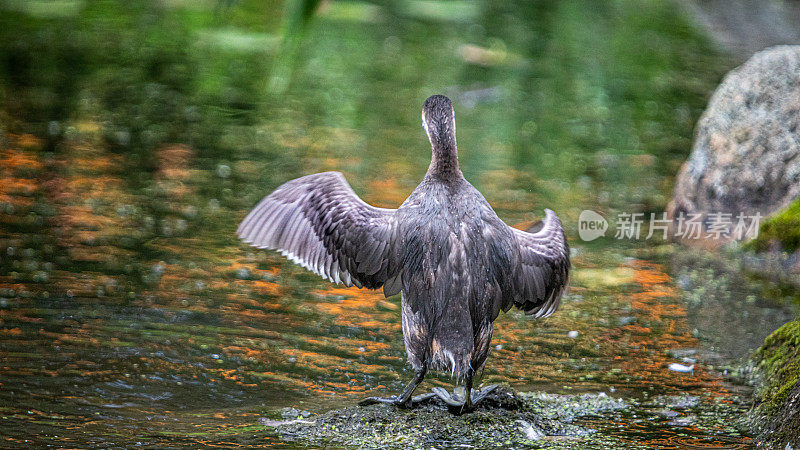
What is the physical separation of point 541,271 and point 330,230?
1.13 meters

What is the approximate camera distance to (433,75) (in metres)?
13.9

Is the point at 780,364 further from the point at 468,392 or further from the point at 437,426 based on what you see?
the point at 437,426

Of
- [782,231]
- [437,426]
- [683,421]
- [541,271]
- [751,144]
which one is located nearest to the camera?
[437,426]

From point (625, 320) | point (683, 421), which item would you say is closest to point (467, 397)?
point (683, 421)

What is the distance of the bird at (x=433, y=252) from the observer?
4789mm

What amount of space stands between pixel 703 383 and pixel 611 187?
4547 millimetres

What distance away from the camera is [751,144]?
860 centimetres

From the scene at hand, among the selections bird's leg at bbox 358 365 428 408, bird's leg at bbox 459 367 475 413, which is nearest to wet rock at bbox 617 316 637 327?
bird's leg at bbox 459 367 475 413

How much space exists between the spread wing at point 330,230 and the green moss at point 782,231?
443 cm

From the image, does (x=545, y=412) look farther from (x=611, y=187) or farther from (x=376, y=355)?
(x=611, y=187)

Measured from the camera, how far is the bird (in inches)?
189

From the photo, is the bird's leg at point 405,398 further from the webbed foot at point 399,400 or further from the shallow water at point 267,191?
the shallow water at point 267,191

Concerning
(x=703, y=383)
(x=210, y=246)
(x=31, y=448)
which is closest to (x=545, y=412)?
(x=703, y=383)

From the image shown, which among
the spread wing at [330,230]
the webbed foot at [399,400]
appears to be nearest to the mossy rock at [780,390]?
the webbed foot at [399,400]
